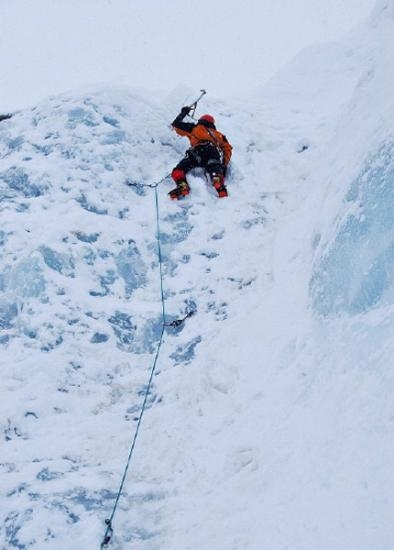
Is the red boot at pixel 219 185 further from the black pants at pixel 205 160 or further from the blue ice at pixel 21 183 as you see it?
the blue ice at pixel 21 183

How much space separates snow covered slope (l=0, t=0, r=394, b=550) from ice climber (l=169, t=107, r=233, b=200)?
0.75 feet

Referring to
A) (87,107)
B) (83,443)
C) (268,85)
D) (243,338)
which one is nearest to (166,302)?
(243,338)

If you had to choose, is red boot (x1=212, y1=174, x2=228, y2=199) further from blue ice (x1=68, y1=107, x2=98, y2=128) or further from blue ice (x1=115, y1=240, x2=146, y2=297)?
blue ice (x1=68, y1=107, x2=98, y2=128)

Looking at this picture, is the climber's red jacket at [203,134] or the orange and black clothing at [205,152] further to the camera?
the climber's red jacket at [203,134]

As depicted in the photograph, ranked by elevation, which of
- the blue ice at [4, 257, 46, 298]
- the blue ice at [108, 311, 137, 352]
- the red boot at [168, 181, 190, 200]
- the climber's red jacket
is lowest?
the blue ice at [108, 311, 137, 352]

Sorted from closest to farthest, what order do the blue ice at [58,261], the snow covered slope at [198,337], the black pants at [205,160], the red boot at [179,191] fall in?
the snow covered slope at [198,337]
the blue ice at [58,261]
the red boot at [179,191]
the black pants at [205,160]

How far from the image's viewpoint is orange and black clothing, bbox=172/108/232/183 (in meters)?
8.23

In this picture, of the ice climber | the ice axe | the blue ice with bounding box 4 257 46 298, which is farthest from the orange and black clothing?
the blue ice with bounding box 4 257 46 298

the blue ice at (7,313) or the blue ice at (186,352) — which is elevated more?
the blue ice at (186,352)

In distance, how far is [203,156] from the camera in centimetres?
830

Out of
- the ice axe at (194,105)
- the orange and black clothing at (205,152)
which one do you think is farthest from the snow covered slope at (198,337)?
the ice axe at (194,105)

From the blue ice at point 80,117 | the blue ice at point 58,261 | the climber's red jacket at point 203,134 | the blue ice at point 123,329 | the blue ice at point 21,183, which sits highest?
the climber's red jacket at point 203,134

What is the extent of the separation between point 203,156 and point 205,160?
0.06 metres

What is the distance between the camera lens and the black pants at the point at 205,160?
27.0ft
